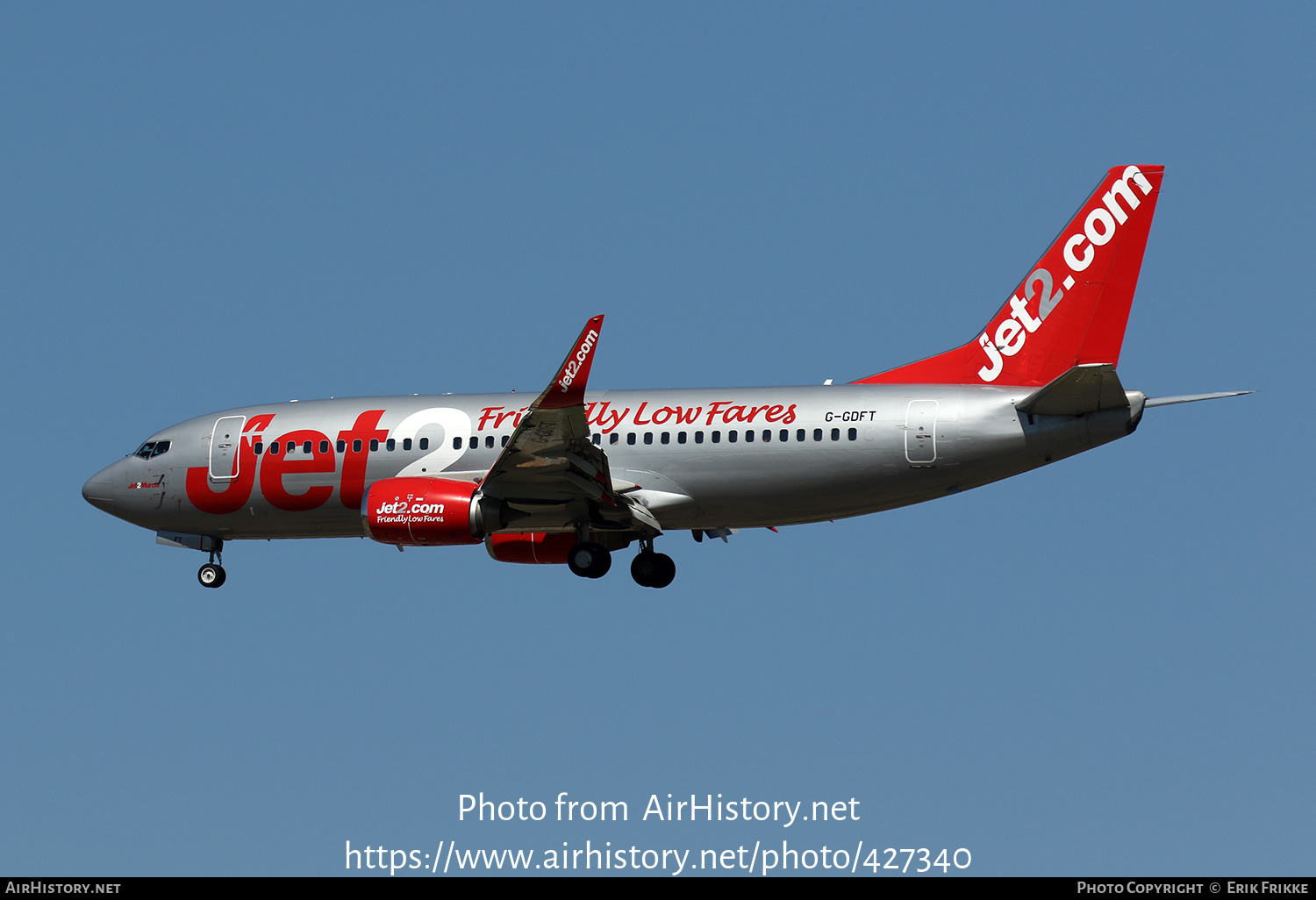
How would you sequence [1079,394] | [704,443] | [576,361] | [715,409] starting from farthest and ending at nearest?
[715,409]
[704,443]
[1079,394]
[576,361]

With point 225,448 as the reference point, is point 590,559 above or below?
below

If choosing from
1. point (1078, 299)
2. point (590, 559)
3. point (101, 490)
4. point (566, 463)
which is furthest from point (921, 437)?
point (101, 490)

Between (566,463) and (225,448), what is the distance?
9.16 metres

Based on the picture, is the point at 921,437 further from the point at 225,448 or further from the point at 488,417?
the point at 225,448

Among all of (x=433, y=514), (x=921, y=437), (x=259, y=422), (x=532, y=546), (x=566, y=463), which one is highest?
(x=259, y=422)

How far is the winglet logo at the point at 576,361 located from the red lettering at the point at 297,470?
792 cm

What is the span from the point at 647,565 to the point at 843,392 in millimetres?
6007

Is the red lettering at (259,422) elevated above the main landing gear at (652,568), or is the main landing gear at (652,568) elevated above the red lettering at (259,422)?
the red lettering at (259,422)

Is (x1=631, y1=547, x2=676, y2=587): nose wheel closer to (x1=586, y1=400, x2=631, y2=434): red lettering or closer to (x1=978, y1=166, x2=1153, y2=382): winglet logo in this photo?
(x1=586, y1=400, x2=631, y2=434): red lettering

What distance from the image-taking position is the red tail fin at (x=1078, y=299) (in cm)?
3606

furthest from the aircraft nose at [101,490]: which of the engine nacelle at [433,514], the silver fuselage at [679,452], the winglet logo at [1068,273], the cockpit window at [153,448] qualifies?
the winglet logo at [1068,273]

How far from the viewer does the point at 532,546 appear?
39.0 meters

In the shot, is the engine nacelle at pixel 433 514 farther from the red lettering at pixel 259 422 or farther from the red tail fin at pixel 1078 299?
the red tail fin at pixel 1078 299
